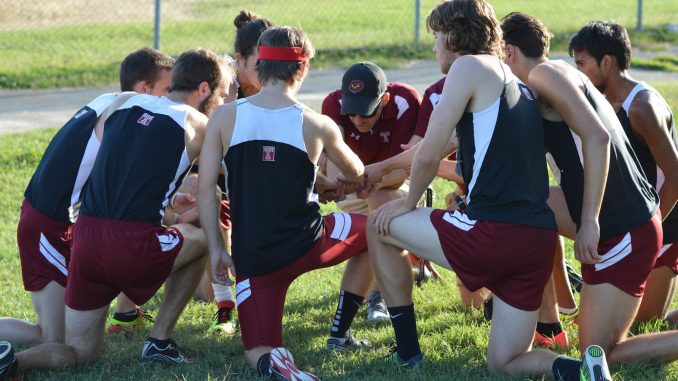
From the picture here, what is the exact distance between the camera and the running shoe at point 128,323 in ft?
19.4

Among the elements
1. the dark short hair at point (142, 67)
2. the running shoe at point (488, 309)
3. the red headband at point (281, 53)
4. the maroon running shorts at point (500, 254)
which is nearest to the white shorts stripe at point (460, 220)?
the maroon running shorts at point (500, 254)

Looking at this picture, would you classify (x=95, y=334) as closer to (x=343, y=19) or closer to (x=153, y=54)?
(x=153, y=54)

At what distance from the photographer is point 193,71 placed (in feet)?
17.3

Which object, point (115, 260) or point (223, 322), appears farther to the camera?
point (223, 322)

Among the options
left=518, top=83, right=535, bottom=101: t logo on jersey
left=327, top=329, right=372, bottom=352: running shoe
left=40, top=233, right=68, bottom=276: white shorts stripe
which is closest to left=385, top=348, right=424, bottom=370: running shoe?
left=327, top=329, right=372, bottom=352: running shoe

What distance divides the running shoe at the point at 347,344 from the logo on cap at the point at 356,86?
1.48m

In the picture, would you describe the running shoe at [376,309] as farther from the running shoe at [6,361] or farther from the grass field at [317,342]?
the running shoe at [6,361]

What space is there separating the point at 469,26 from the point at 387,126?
1707 mm

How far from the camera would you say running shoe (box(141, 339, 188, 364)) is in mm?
5238

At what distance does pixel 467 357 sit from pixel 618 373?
0.82 meters

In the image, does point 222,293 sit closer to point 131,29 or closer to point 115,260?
point 115,260

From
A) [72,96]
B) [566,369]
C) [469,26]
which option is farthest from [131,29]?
[566,369]

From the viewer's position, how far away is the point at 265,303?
16.7 ft

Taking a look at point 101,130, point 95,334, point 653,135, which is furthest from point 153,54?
point 653,135
